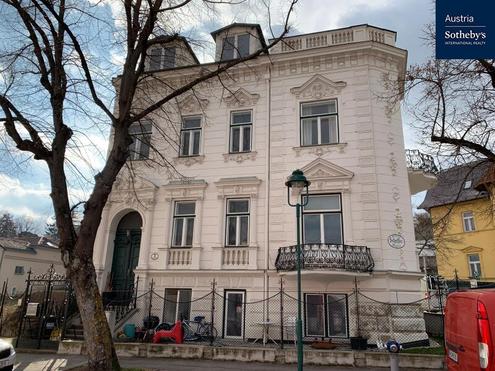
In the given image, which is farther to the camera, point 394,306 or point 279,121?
point 279,121

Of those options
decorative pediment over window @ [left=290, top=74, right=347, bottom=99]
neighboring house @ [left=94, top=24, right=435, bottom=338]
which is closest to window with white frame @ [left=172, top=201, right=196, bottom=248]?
neighboring house @ [left=94, top=24, right=435, bottom=338]

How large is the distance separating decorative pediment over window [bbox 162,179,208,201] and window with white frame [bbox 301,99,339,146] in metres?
4.49

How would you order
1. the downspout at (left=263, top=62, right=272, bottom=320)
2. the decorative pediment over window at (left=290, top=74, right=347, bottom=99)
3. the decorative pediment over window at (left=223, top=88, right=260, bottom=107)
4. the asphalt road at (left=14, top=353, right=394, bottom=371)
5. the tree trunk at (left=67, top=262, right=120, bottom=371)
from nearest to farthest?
the tree trunk at (left=67, top=262, right=120, bottom=371)
the asphalt road at (left=14, top=353, right=394, bottom=371)
the downspout at (left=263, top=62, right=272, bottom=320)
the decorative pediment over window at (left=290, top=74, right=347, bottom=99)
the decorative pediment over window at (left=223, top=88, right=260, bottom=107)

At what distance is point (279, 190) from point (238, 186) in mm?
1659

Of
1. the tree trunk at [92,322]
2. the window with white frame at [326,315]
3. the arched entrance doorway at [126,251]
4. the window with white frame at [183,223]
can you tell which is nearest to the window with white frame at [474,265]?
the window with white frame at [326,315]

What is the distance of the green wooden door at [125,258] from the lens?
640 inches

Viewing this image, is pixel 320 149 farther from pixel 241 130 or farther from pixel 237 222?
pixel 237 222

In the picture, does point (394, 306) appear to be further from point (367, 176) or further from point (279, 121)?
point (279, 121)

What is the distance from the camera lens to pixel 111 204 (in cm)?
1669

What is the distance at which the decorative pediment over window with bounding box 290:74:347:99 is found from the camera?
1543 centimetres

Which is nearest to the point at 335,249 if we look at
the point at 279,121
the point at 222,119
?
the point at 279,121

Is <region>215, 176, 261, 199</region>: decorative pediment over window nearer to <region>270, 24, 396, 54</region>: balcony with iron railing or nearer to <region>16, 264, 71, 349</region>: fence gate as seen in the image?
<region>270, 24, 396, 54</region>: balcony with iron railing

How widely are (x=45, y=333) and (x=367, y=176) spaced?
12.8 m

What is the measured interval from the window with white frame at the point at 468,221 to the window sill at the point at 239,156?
25.8m
